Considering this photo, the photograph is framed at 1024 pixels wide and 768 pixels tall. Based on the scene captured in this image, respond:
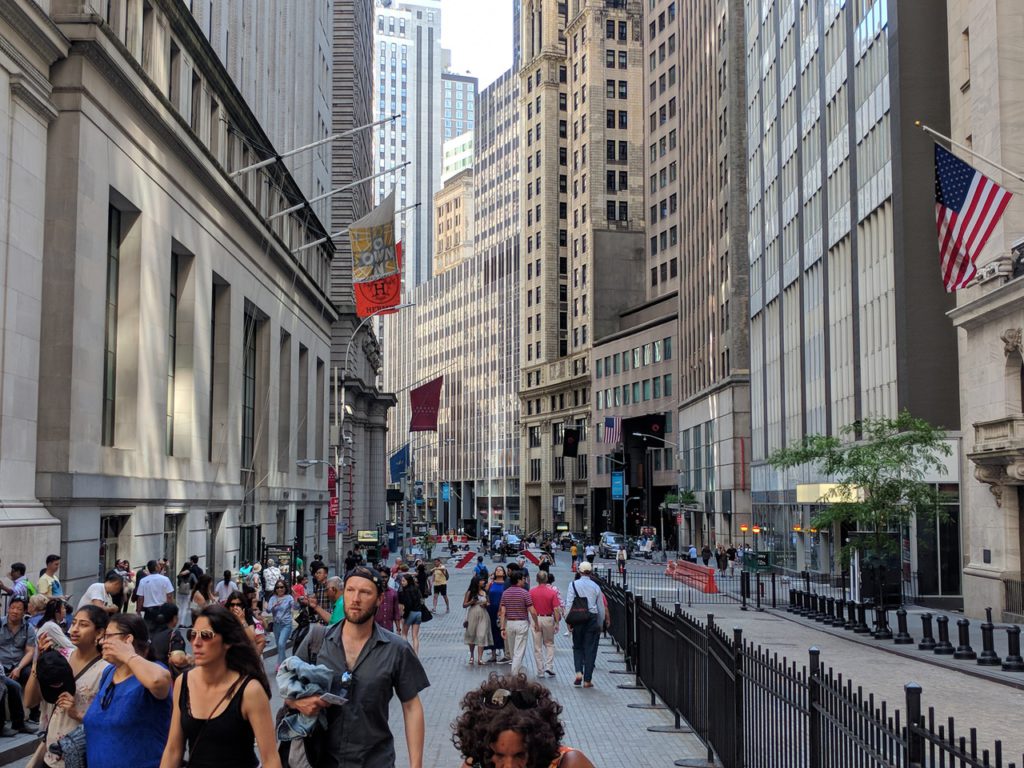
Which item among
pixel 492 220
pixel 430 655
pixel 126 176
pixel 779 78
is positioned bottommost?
pixel 430 655

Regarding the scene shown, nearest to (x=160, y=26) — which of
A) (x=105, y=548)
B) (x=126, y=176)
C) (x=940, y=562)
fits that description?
(x=126, y=176)

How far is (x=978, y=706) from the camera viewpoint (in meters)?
17.3

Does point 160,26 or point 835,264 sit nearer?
point 160,26

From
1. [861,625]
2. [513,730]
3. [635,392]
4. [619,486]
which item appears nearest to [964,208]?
[861,625]

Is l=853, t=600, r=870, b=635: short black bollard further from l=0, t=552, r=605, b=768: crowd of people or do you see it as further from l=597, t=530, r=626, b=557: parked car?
l=597, t=530, r=626, b=557: parked car

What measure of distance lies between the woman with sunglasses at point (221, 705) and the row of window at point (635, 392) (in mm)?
101620

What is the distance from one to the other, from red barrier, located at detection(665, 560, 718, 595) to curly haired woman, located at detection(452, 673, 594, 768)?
4151 centimetres

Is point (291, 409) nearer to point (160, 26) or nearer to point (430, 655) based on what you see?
point (160, 26)

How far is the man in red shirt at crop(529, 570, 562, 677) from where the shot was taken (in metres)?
20.2

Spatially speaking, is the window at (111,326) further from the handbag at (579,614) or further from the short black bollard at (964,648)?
the short black bollard at (964,648)

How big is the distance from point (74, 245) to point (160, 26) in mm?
9529

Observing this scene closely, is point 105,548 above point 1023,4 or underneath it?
underneath

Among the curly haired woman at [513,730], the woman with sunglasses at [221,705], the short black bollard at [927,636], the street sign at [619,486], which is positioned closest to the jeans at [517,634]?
the short black bollard at [927,636]

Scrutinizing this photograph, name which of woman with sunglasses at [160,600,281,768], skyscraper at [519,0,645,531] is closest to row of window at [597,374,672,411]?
skyscraper at [519,0,645,531]
